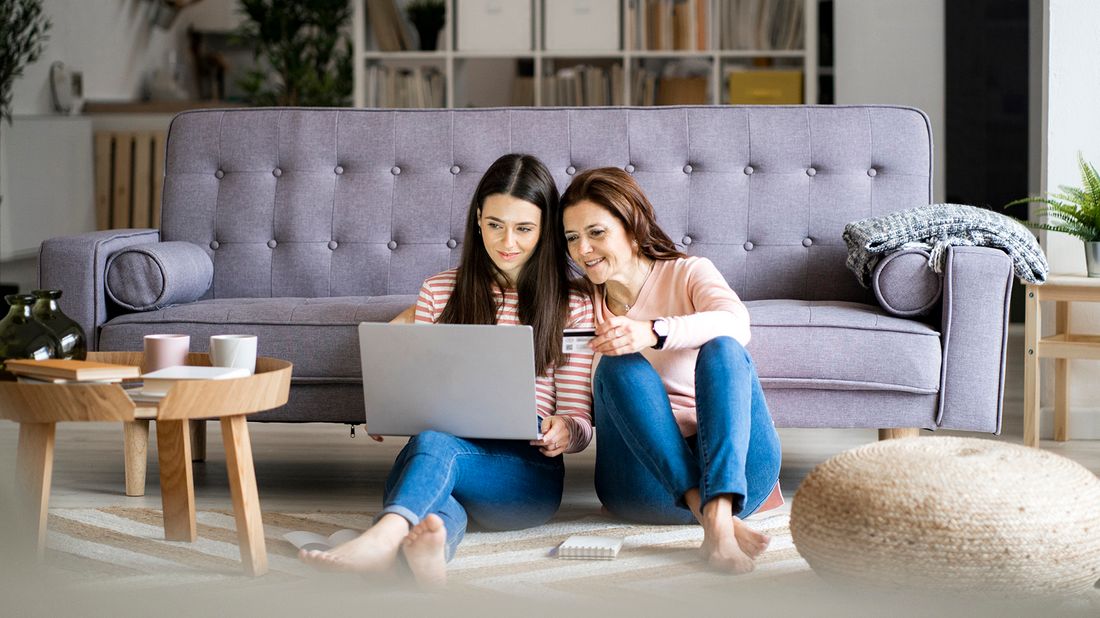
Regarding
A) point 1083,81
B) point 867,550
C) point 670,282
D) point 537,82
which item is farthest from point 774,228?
point 537,82

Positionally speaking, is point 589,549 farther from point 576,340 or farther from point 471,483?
point 576,340

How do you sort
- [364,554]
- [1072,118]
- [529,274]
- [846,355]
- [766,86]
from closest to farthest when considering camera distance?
[364,554] → [529,274] → [846,355] → [1072,118] → [766,86]

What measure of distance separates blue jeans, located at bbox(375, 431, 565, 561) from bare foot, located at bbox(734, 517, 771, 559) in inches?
15.2

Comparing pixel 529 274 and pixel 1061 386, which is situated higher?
pixel 529 274

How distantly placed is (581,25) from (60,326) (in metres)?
3.56

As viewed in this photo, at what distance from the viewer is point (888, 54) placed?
4.80m

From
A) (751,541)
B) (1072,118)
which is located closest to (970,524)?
(751,541)

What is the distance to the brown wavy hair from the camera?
2090 mm

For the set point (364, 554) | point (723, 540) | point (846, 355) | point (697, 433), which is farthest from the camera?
point (846, 355)

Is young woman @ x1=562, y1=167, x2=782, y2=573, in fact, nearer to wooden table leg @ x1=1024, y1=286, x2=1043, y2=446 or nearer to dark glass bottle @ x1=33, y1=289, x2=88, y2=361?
dark glass bottle @ x1=33, y1=289, x2=88, y2=361

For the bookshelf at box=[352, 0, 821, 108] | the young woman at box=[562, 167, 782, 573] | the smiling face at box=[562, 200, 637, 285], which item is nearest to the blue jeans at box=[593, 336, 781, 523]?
the young woman at box=[562, 167, 782, 573]

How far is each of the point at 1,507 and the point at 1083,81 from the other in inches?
130

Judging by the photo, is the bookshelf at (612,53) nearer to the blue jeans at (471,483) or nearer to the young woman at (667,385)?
the young woman at (667,385)

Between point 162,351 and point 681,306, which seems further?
point 681,306
